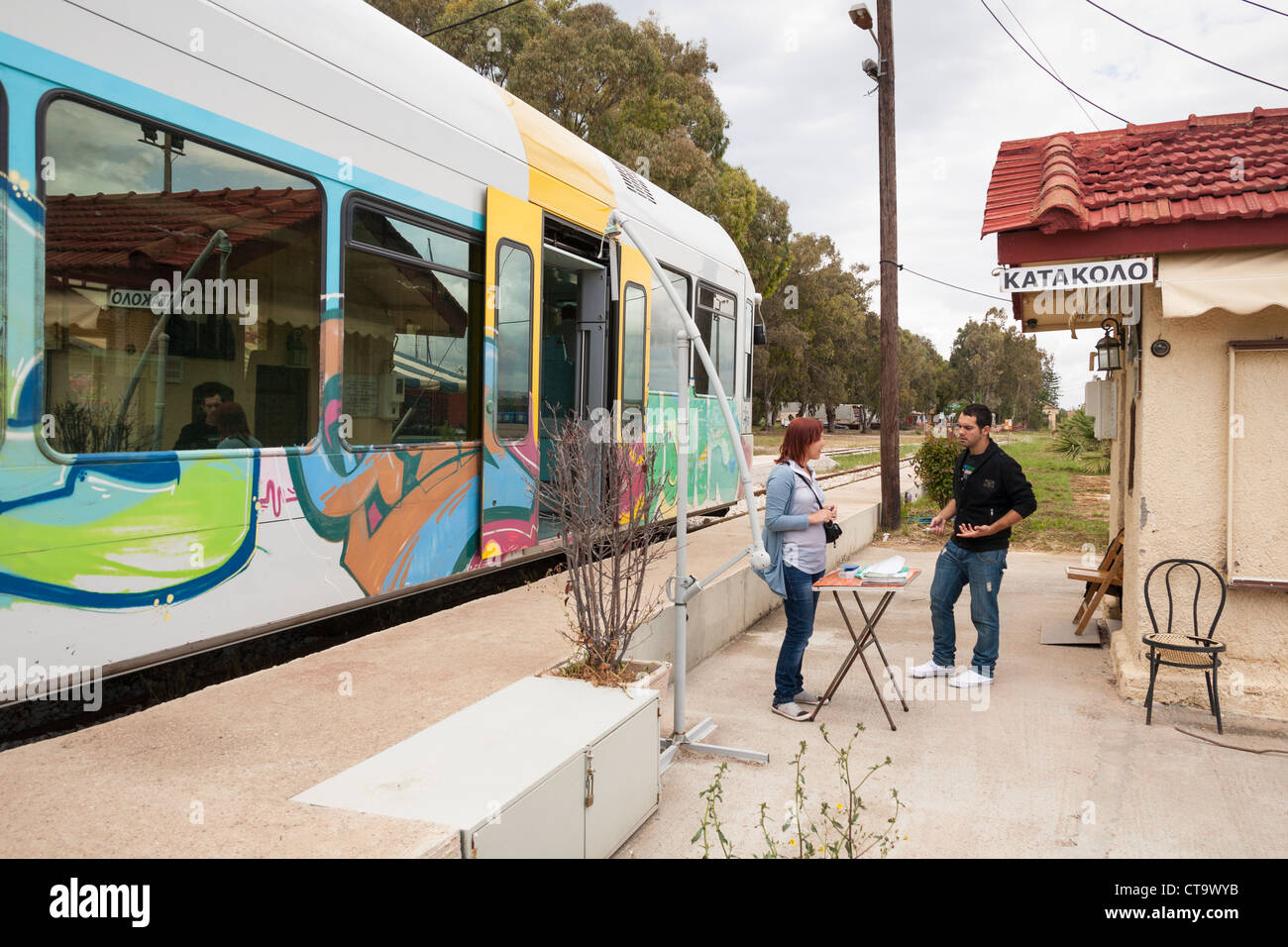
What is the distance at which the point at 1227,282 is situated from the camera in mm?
5172

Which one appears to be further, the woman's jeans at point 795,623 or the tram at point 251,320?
the woman's jeans at point 795,623

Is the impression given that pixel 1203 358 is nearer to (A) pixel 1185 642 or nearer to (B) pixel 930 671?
(A) pixel 1185 642

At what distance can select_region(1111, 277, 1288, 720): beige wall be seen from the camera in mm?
5543

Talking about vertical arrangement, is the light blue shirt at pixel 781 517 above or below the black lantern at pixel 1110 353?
below

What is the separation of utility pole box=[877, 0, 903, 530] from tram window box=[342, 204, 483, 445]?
886cm

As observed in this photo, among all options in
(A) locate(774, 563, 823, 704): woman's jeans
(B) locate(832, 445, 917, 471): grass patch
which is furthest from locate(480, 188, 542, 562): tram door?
(B) locate(832, 445, 917, 471): grass patch

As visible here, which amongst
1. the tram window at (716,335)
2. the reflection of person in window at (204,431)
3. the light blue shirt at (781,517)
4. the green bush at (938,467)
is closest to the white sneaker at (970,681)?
the light blue shirt at (781,517)

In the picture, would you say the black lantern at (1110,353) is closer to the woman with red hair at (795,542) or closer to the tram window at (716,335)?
the woman with red hair at (795,542)

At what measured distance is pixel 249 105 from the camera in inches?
178

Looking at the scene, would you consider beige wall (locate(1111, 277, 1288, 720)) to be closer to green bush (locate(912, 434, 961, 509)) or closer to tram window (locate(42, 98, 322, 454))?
tram window (locate(42, 98, 322, 454))

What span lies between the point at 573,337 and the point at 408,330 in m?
3.29

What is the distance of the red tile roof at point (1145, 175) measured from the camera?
217 inches

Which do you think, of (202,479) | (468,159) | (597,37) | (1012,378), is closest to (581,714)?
(202,479)

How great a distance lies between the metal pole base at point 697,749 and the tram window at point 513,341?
8.41 ft
